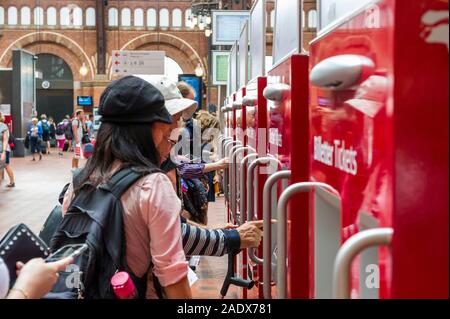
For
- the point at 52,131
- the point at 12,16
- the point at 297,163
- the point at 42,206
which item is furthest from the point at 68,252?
the point at 12,16

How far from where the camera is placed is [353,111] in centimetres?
116

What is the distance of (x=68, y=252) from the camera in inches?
66.7

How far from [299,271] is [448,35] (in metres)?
1.16

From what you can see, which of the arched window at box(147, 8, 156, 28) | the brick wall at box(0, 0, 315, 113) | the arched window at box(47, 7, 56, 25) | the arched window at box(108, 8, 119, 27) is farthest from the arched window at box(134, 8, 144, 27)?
the arched window at box(47, 7, 56, 25)

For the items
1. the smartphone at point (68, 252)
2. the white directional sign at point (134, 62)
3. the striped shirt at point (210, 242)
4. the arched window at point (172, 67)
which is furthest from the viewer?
the arched window at point (172, 67)

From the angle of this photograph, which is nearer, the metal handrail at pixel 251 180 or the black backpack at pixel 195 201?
the metal handrail at pixel 251 180

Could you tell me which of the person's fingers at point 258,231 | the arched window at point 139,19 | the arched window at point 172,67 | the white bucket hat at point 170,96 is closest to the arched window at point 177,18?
the arched window at point 139,19

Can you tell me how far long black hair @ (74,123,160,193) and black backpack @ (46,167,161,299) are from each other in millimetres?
48

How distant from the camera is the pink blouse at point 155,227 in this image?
5.87ft

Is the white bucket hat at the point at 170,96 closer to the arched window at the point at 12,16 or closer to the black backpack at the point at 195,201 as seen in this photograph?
the black backpack at the point at 195,201

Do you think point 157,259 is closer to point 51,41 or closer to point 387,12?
point 387,12

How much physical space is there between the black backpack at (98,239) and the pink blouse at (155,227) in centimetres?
2

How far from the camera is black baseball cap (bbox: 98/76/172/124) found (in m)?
1.91
